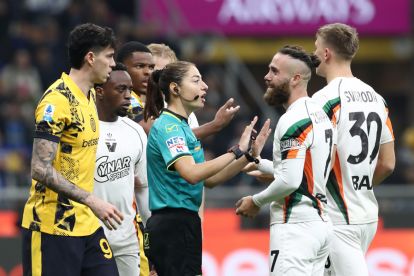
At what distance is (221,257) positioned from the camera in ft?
42.4

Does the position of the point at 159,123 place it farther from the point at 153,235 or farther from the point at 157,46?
the point at 157,46

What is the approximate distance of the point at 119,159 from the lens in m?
8.75

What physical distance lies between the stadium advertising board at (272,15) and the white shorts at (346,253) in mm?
13095

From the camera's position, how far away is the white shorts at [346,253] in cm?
842

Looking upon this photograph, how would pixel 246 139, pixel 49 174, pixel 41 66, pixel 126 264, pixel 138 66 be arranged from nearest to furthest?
pixel 49 174 → pixel 246 139 → pixel 126 264 → pixel 138 66 → pixel 41 66

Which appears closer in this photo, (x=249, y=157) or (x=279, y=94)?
(x=249, y=157)

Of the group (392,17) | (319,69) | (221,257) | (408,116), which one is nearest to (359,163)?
(319,69)

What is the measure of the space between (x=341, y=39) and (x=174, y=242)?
2.08 meters

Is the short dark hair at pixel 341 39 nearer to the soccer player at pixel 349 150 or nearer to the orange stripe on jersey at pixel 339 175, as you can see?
the soccer player at pixel 349 150

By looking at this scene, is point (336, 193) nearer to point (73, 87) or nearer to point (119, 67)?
point (119, 67)

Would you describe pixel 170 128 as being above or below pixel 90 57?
below

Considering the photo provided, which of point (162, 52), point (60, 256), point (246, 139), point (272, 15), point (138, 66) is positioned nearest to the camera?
point (60, 256)

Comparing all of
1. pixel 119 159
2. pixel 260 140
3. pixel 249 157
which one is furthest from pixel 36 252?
pixel 260 140

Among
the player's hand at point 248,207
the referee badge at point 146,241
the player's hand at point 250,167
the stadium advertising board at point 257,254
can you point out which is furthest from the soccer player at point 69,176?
the stadium advertising board at point 257,254
